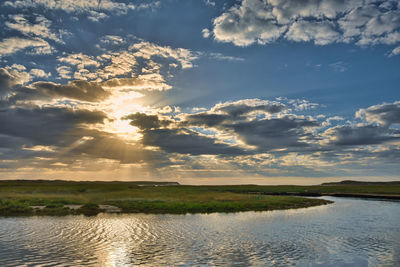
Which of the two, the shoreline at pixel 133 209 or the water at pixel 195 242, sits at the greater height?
the shoreline at pixel 133 209

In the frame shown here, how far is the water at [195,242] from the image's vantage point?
20984mm

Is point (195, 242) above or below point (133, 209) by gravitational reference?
below

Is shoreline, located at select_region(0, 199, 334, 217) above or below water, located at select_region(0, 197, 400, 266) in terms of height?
above

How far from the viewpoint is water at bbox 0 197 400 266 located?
2098cm

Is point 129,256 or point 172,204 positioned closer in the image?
point 129,256

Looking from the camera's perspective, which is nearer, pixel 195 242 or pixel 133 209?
pixel 195 242

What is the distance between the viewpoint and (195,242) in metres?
27.2

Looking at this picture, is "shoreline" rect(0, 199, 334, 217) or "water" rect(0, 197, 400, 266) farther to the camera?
"shoreline" rect(0, 199, 334, 217)

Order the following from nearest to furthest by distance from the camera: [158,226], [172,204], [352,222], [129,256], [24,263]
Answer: [24,263] → [129,256] → [158,226] → [352,222] → [172,204]

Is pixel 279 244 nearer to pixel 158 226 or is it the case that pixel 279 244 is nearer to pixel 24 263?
pixel 158 226

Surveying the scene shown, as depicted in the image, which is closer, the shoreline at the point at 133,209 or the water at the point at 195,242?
the water at the point at 195,242

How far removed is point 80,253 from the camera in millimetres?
22531

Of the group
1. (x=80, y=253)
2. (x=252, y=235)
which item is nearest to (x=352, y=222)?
(x=252, y=235)

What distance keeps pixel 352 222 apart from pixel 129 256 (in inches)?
1309
